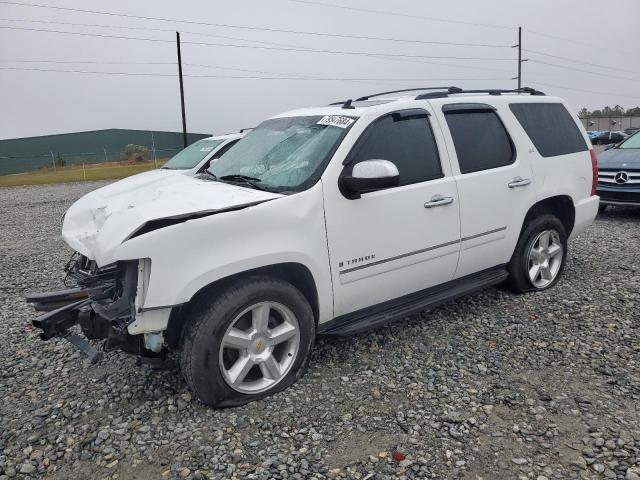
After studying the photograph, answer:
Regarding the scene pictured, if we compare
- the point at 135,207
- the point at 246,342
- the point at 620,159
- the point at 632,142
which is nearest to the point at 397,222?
the point at 246,342

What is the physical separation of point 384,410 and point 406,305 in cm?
93

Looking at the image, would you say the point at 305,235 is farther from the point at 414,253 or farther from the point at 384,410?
the point at 384,410

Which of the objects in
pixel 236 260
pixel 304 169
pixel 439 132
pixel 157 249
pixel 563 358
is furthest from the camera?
pixel 439 132

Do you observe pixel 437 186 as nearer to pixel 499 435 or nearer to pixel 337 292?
pixel 337 292

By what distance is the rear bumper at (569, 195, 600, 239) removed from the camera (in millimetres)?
5035

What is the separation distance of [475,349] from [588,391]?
2.72ft

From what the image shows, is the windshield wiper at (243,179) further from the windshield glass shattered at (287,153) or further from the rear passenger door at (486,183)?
the rear passenger door at (486,183)

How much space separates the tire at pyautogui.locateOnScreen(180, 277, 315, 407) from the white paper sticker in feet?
4.02

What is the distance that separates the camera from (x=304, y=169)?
11.1 ft

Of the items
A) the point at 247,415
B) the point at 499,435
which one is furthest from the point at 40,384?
the point at 499,435

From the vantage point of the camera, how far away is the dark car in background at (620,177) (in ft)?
27.2

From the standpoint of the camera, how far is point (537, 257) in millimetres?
4902

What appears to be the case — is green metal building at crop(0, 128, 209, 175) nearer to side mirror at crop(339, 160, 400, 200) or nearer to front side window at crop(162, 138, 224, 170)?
front side window at crop(162, 138, 224, 170)

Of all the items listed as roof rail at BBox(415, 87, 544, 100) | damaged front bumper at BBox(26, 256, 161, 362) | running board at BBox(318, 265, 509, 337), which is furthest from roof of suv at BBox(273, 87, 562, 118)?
damaged front bumper at BBox(26, 256, 161, 362)
